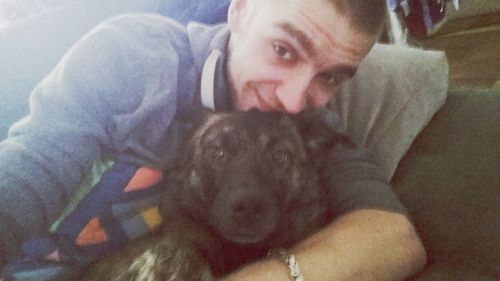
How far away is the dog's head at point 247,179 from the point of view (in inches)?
38.7

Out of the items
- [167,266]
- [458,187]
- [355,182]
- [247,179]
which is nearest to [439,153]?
[458,187]

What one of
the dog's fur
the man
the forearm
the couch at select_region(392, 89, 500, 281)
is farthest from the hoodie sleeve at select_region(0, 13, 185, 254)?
the couch at select_region(392, 89, 500, 281)

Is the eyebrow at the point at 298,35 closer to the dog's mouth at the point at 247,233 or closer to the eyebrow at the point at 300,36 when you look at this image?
the eyebrow at the point at 300,36

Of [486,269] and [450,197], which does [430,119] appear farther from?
[486,269]

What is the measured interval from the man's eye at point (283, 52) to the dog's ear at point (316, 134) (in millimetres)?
134


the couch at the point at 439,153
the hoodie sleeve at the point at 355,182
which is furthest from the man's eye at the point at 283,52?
the couch at the point at 439,153

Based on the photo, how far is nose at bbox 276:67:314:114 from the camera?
1093 mm

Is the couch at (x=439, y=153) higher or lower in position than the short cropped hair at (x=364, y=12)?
lower

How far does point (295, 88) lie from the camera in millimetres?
1096

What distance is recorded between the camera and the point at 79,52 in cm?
101

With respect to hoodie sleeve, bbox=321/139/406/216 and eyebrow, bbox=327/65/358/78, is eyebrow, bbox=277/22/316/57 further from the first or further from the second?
hoodie sleeve, bbox=321/139/406/216

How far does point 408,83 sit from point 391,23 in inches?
11.9

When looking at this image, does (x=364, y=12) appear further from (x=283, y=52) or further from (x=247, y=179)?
(x=247, y=179)

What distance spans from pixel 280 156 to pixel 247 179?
0.13 meters
